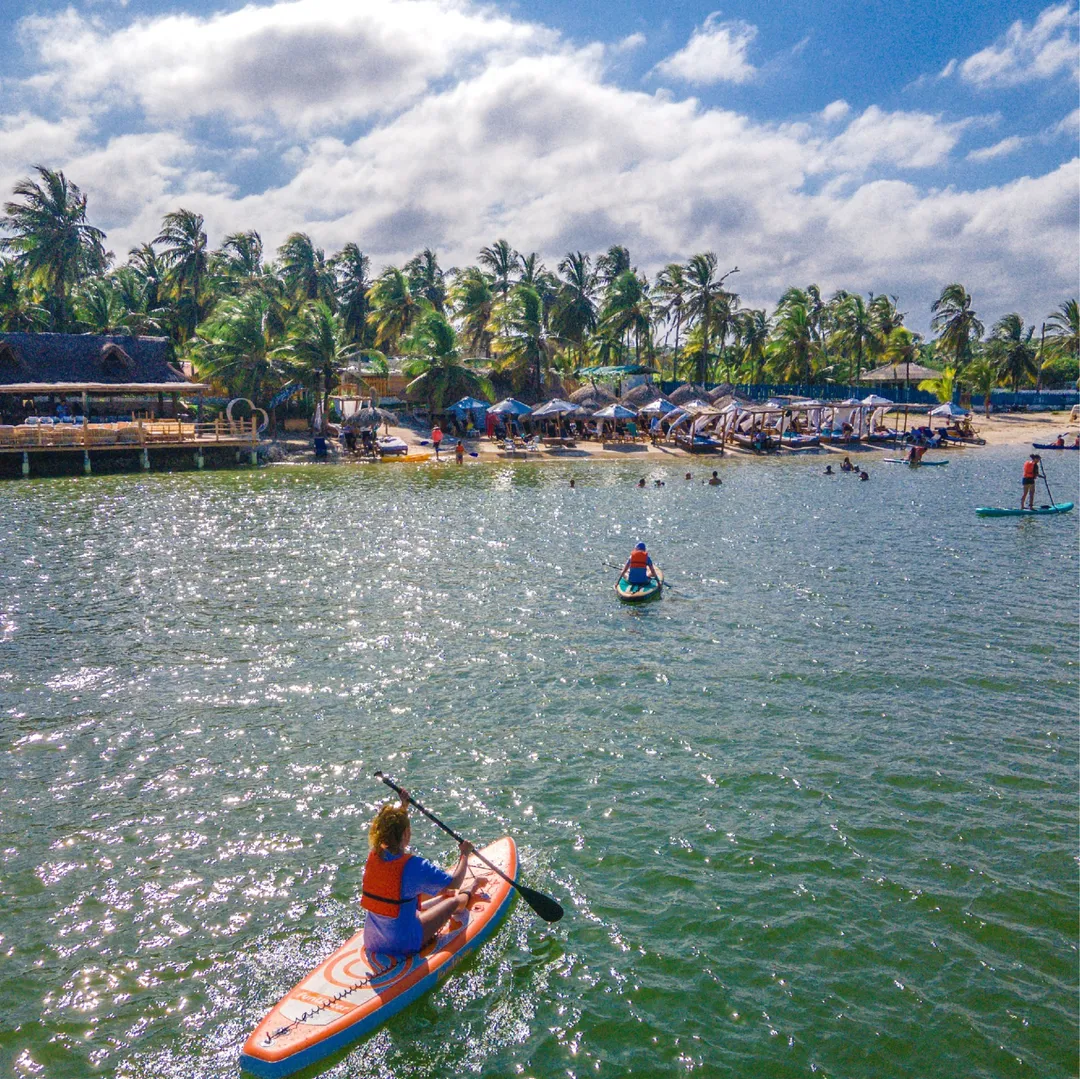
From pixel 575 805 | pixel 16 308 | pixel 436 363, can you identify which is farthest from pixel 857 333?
pixel 575 805

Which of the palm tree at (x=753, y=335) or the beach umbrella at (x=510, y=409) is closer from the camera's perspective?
the beach umbrella at (x=510, y=409)

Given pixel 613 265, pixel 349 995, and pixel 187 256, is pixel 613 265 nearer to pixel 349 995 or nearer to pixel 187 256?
pixel 187 256

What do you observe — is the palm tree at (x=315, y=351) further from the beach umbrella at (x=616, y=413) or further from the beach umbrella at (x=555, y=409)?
the beach umbrella at (x=616, y=413)

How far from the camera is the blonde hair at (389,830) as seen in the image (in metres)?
7.18

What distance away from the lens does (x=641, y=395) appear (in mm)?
67062

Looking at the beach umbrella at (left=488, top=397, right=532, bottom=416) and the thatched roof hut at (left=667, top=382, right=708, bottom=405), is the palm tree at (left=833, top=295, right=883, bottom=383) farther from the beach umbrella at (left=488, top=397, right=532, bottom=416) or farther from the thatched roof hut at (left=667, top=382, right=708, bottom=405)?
the beach umbrella at (left=488, top=397, right=532, bottom=416)

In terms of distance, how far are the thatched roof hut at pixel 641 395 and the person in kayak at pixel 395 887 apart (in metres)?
60.1

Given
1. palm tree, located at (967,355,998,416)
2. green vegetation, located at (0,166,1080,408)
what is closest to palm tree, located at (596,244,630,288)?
green vegetation, located at (0,166,1080,408)

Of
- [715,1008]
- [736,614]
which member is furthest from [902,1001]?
[736,614]

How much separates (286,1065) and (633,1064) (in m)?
2.79

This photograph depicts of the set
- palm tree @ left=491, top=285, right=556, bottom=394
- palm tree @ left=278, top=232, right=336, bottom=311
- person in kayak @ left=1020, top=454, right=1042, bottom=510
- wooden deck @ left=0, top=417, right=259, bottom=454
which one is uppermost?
palm tree @ left=278, top=232, right=336, bottom=311

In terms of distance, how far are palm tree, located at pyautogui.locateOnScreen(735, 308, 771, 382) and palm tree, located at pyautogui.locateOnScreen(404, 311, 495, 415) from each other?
2483 cm

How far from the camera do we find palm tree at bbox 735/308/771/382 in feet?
235

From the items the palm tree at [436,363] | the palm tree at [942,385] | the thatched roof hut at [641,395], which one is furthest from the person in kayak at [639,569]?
the palm tree at [942,385]
